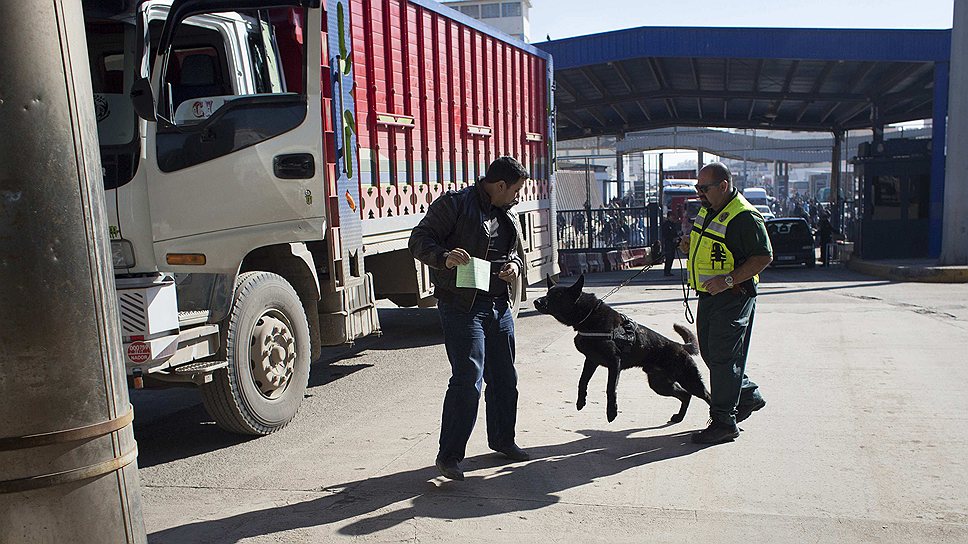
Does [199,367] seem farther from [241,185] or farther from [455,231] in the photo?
[455,231]

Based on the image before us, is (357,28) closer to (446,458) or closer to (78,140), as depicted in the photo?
(446,458)

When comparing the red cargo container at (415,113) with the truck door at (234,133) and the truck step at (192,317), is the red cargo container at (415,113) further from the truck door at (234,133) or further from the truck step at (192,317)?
the truck step at (192,317)

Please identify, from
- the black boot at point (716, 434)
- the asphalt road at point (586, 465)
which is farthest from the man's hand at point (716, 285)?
the asphalt road at point (586, 465)

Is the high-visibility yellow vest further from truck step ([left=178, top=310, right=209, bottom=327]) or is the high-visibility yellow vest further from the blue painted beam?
the blue painted beam

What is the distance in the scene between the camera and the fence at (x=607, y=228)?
21.4 metres

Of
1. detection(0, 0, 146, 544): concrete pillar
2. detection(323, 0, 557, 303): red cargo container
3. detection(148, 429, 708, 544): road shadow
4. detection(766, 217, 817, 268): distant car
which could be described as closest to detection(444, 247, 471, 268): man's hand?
detection(148, 429, 708, 544): road shadow

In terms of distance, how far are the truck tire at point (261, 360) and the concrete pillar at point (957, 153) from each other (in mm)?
14822

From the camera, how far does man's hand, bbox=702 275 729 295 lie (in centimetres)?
538

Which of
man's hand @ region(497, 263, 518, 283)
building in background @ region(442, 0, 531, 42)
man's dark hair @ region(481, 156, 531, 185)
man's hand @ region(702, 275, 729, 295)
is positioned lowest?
man's hand @ region(702, 275, 729, 295)

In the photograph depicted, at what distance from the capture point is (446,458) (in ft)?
15.9

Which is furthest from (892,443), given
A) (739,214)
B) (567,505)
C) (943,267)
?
(943,267)

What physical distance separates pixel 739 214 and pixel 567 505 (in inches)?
85.9

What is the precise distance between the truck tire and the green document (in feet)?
5.99

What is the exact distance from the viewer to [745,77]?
23047mm
